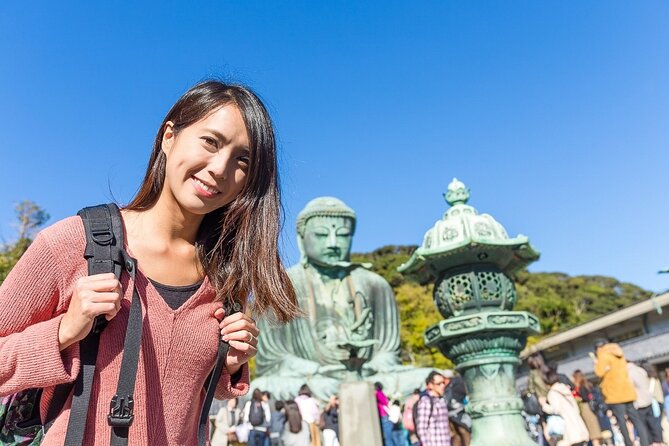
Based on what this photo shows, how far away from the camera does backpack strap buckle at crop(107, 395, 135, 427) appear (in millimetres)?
1034

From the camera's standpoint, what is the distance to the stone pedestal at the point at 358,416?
580 cm

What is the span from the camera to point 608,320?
21.3 metres

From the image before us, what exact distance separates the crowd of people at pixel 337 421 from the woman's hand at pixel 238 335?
5575mm

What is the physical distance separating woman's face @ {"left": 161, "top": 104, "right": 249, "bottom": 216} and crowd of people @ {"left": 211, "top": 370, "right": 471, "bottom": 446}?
574 cm

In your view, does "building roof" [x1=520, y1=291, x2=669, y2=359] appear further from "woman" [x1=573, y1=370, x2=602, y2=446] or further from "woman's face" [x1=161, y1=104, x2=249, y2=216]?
"woman's face" [x1=161, y1=104, x2=249, y2=216]

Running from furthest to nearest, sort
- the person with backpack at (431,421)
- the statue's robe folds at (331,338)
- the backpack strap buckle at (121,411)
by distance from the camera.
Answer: the statue's robe folds at (331,338), the person with backpack at (431,421), the backpack strap buckle at (121,411)

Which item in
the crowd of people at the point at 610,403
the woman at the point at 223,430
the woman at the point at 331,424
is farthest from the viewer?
the woman at the point at 223,430

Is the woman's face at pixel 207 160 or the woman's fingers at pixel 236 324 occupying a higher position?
the woman's face at pixel 207 160

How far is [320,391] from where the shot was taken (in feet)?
32.1

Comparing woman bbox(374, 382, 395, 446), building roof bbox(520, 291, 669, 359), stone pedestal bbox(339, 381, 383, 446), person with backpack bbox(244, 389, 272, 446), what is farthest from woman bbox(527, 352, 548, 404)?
building roof bbox(520, 291, 669, 359)

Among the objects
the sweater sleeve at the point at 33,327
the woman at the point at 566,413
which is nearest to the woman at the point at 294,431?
the woman at the point at 566,413

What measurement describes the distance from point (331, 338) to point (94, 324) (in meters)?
10.0

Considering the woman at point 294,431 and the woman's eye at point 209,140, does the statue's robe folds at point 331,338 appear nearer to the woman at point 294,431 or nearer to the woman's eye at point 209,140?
the woman at point 294,431

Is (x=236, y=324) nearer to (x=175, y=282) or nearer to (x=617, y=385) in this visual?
(x=175, y=282)
